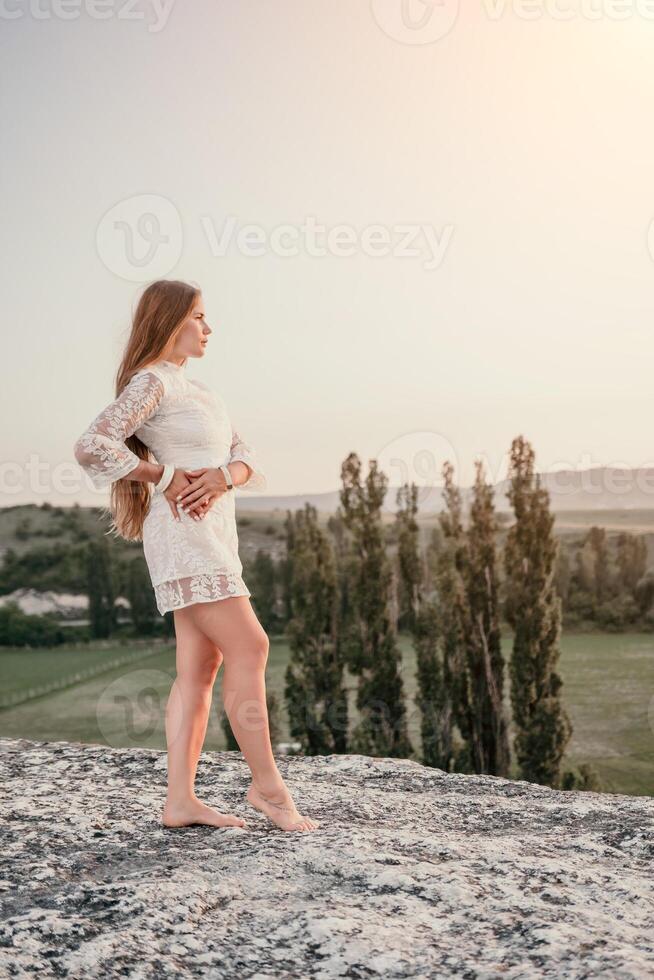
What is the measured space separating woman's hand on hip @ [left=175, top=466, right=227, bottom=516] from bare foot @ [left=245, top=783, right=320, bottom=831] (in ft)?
3.29

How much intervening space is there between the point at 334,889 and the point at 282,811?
76 cm

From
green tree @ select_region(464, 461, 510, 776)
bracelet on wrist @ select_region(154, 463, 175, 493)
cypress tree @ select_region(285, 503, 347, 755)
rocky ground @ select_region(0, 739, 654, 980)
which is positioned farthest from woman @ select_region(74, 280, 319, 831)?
cypress tree @ select_region(285, 503, 347, 755)

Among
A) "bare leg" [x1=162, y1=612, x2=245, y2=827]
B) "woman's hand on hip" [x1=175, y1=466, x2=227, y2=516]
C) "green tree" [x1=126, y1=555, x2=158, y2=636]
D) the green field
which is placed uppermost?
"woman's hand on hip" [x1=175, y1=466, x2=227, y2=516]

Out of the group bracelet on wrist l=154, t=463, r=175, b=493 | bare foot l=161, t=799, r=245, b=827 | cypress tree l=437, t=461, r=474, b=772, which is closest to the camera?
bracelet on wrist l=154, t=463, r=175, b=493

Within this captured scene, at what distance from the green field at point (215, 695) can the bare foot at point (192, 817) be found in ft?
61.4

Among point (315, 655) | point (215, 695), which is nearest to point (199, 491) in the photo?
point (315, 655)

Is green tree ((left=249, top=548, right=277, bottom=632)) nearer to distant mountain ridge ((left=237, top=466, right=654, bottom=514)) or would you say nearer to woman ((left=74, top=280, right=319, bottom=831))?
distant mountain ridge ((left=237, top=466, right=654, bottom=514))

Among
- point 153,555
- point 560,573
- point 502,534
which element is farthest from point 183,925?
Answer: point 560,573

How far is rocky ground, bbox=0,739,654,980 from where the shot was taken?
6.88 ft

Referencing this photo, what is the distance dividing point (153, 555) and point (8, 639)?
80.1 ft

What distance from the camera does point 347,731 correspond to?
791 inches

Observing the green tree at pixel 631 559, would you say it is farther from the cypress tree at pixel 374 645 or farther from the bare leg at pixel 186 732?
the bare leg at pixel 186 732

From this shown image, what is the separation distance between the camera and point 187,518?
3.23 metres

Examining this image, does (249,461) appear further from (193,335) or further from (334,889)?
(334,889)
